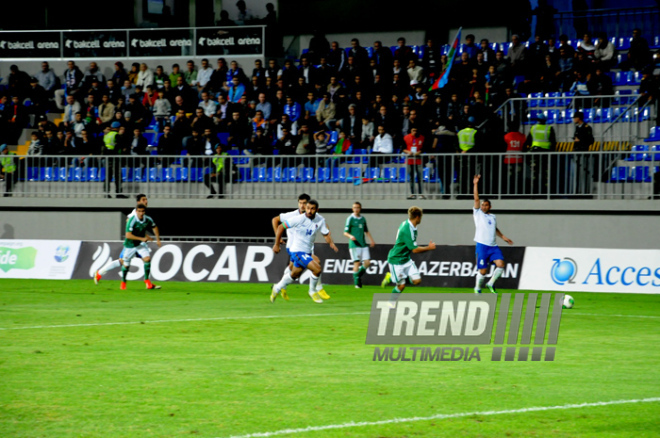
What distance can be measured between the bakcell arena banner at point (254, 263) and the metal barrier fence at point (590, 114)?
4676 mm

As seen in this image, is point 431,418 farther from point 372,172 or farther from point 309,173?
point 309,173

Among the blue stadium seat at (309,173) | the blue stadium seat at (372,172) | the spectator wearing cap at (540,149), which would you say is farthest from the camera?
the blue stadium seat at (309,173)

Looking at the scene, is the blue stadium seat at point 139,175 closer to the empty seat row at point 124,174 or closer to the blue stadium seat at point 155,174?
the empty seat row at point 124,174

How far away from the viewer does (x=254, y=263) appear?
23.8 metres

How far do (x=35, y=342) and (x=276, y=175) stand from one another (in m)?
15.3

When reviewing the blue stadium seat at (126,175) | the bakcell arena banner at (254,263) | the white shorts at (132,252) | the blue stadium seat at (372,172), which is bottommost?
the bakcell arena banner at (254,263)

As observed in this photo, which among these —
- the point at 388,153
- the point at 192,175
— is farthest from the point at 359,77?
the point at 192,175

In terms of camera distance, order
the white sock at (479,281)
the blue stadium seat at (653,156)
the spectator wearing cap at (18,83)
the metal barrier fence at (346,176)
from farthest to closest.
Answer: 1. the spectator wearing cap at (18,83)
2. the metal barrier fence at (346,176)
3. the blue stadium seat at (653,156)
4. the white sock at (479,281)

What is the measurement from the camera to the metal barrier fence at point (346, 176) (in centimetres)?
2347

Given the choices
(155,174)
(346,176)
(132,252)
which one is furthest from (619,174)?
(155,174)

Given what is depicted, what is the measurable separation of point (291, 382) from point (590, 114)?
61.4ft

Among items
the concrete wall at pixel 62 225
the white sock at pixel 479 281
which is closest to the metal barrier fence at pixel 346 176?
the concrete wall at pixel 62 225

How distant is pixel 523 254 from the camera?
22156 mm

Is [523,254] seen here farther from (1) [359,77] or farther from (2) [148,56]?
(2) [148,56]
